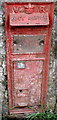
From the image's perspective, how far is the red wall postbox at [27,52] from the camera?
6.18 ft

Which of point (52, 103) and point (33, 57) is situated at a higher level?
point (33, 57)

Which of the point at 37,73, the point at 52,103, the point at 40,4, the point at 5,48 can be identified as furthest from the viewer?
the point at 52,103

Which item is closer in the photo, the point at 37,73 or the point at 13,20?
the point at 13,20

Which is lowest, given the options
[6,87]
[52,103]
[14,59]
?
[52,103]

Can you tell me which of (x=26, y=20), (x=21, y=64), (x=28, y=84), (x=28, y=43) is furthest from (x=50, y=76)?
(x=26, y=20)

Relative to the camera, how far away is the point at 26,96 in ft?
7.72

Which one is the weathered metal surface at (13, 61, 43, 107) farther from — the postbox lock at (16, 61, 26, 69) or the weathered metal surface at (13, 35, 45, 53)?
the weathered metal surface at (13, 35, 45, 53)

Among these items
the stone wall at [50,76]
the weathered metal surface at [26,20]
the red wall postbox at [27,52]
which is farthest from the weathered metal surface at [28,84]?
the weathered metal surface at [26,20]

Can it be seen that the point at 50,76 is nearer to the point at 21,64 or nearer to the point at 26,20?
the point at 21,64

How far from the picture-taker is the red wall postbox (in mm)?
1884

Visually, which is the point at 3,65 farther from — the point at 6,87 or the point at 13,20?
the point at 13,20

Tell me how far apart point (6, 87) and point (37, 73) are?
37 centimetres

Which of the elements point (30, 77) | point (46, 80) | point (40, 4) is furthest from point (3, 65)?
point (40, 4)

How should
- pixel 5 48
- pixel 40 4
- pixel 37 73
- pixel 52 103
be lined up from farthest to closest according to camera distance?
1. pixel 52 103
2. pixel 37 73
3. pixel 5 48
4. pixel 40 4
